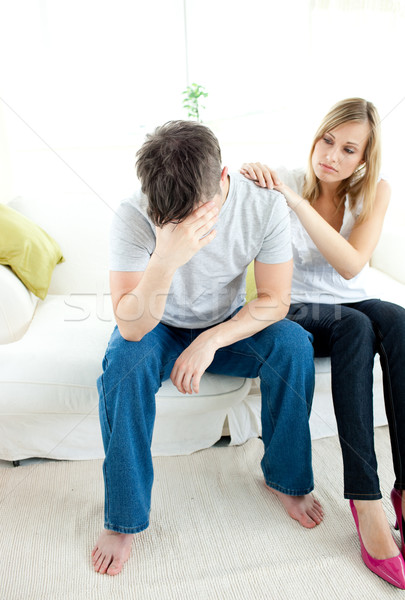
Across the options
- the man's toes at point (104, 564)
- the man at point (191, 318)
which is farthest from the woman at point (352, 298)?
the man's toes at point (104, 564)

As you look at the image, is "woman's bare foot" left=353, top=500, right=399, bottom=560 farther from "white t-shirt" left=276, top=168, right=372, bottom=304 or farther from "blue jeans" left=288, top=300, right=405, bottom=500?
"white t-shirt" left=276, top=168, right=372, bottom=304

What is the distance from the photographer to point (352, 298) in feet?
4.57

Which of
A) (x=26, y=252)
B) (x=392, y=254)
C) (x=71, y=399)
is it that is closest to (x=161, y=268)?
(x=71, y=399)

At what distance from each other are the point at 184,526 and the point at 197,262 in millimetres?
684

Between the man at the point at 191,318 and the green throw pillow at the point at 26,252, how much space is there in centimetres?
50

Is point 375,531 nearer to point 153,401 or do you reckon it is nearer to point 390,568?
point 390,568

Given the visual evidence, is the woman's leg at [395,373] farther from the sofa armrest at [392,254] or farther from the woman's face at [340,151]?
the sofa armrest at [392,254]

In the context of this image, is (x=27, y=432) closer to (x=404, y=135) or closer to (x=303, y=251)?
(x=303, y=251)

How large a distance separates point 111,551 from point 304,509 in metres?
0.49

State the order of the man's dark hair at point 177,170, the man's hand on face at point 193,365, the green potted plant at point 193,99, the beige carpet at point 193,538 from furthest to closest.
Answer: the green potted plant at point 193,99
the man's hand on face at point 193,365
the beige carpet at point 193,538
the man's dark hair at point 177,170

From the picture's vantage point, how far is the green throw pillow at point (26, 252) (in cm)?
150

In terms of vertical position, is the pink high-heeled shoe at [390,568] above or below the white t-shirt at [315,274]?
below

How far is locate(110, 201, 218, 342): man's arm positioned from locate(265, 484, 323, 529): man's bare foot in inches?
23.2

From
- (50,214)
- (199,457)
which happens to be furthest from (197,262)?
(50,214)
